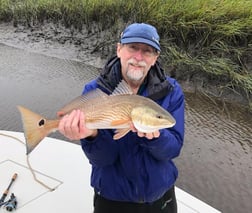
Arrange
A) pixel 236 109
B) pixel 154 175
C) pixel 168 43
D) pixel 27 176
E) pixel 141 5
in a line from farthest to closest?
pixel 141 5 → pixel 168 43 → pixel 236 109 → pixel 27 176 → pixel 154 175

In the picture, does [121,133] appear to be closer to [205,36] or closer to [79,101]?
[79,101]

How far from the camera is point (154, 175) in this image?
7.23 feet

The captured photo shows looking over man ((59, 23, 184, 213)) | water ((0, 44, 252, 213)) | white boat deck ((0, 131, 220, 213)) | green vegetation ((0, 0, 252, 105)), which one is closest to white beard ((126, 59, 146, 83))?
man ((59, 23, 184, 213))

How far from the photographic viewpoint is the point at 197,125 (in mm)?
6398

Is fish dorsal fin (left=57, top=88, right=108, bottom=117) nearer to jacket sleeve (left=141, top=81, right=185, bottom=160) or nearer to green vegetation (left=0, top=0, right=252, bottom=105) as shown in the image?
jacket sleeve (left=141, top=81, right=185, bottom=160)

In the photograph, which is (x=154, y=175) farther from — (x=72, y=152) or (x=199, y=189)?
(x=199, y=189)

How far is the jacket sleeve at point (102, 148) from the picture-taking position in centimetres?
207

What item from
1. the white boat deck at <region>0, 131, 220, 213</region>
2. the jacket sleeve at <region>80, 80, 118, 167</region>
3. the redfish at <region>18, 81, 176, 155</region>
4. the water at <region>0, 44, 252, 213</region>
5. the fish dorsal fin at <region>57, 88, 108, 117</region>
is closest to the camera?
the redfish at <region>18, 81, 176, 155</region>

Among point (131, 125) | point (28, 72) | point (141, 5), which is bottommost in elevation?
point (28, 72)

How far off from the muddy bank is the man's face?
5.48 m

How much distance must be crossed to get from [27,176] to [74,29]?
8.27 meters

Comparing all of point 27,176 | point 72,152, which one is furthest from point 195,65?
point 27,176

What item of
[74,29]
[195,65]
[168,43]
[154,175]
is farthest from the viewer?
[74,29]

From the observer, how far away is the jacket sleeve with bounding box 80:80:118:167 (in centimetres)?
207
